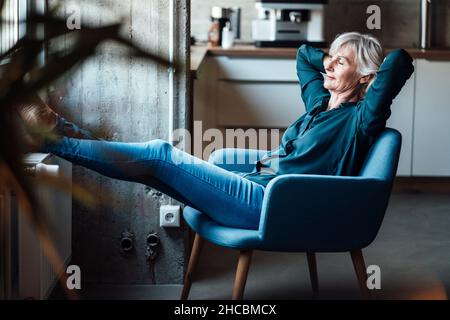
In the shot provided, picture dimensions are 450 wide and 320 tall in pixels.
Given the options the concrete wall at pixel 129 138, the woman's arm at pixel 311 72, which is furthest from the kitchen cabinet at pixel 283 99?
the woman's arm at pixel 311 72

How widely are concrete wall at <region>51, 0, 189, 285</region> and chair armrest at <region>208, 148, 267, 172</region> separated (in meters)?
0.20

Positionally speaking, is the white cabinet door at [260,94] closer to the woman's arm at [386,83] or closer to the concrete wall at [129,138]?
the concrete wall at [129,138]

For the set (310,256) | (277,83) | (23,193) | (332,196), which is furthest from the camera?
(277,83)

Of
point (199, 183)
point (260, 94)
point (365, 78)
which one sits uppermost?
point (365, 78)

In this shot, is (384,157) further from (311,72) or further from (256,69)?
(256,69)

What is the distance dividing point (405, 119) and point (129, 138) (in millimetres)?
2775

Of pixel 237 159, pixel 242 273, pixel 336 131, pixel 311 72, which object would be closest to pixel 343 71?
pixel 336 131

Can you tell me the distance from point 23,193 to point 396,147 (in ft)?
7.25

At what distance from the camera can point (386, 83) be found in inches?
93.9

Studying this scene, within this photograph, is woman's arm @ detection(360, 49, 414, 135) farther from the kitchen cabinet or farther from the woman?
the kitchen cabinet

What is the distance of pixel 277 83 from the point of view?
532 centimetres

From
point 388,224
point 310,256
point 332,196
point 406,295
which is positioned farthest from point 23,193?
point 388,224

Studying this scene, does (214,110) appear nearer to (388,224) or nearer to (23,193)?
(388,224)

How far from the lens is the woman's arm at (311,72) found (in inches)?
112
